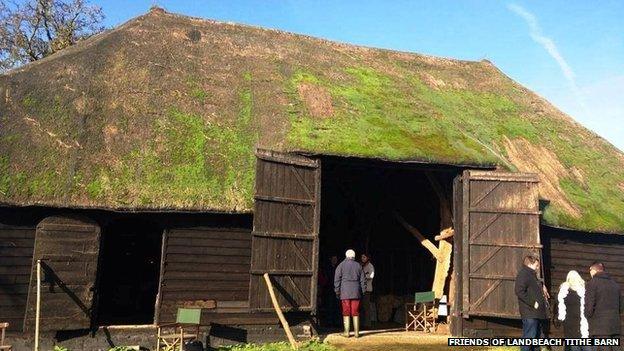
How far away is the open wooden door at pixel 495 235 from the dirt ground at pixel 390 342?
1.06 m

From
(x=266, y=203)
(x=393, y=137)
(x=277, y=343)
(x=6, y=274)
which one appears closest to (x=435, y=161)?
(x=393, y=137)

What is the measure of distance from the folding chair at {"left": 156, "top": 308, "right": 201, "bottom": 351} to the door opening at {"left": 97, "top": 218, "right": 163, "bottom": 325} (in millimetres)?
4464

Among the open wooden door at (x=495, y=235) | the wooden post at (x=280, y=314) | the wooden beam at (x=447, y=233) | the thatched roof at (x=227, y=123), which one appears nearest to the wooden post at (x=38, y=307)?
the thatched roof at (x=227, y=123)

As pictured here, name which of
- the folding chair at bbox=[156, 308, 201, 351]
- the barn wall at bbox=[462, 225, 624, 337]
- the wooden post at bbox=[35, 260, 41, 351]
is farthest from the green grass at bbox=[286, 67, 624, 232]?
the wooden post at bbox=[35, 260, 41, 351]

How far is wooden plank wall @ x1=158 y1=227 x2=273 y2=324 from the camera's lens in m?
10.6

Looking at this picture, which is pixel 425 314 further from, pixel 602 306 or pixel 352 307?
pixel 602 306

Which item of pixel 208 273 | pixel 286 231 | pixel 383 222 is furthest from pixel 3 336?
pixel 383 222

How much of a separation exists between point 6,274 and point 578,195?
45.2 feet

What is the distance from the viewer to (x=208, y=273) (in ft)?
35.6

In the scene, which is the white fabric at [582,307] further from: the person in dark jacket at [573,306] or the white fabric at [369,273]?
the white fabric at [369,273]

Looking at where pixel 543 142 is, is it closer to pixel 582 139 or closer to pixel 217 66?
pixel 582 139

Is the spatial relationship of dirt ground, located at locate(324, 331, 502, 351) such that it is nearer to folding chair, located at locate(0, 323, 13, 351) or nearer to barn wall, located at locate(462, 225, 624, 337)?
barn wall, located at locate(462, 225, 624, 337)

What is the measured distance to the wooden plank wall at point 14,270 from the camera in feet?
31.6

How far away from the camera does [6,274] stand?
970 cm
